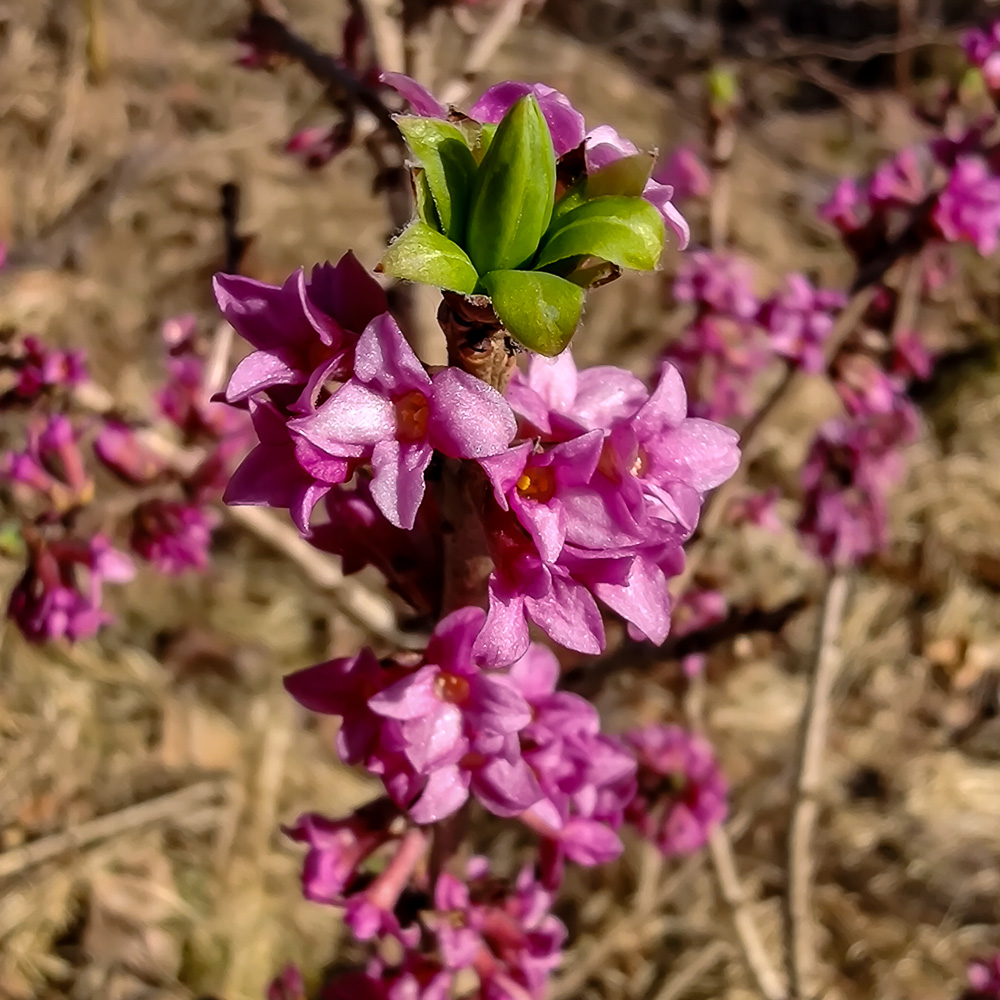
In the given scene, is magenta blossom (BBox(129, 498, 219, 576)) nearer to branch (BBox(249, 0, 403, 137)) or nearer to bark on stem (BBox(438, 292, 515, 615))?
branch (BBox(249, 0, 403, 137))

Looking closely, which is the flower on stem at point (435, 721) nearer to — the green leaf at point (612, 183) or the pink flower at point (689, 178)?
the green leaf at point (612, 183)

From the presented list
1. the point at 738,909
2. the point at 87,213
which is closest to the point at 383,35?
the point at 738,909

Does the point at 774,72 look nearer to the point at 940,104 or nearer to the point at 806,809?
the point at 940,104

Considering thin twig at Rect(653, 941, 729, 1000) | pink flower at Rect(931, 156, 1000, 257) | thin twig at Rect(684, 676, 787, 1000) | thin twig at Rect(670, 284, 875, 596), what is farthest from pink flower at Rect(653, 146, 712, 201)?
thin twig at Rect(653, 941, 729, 1000)

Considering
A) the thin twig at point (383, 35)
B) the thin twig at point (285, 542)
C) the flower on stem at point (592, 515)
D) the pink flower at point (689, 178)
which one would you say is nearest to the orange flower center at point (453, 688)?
the flower on stem at point (592, 515)

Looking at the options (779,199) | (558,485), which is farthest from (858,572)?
(558,485)

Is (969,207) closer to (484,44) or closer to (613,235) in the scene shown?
(484,44)
